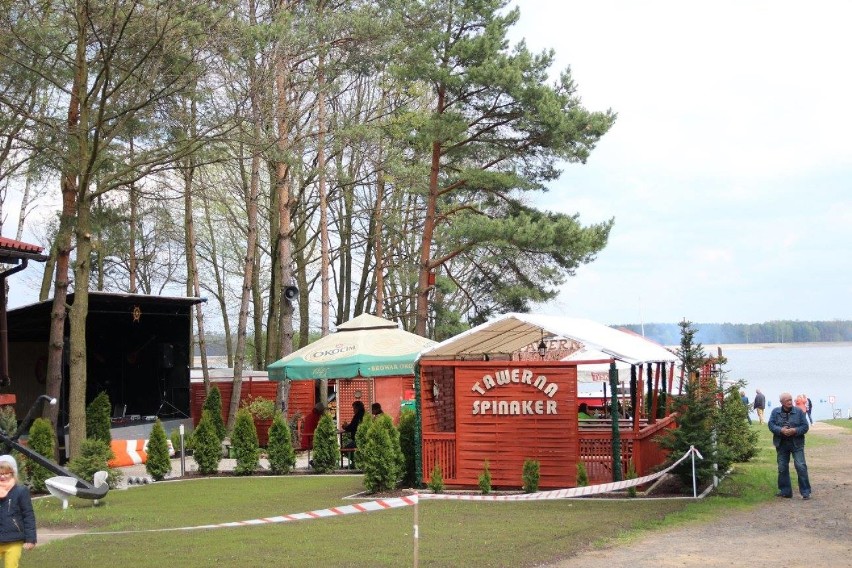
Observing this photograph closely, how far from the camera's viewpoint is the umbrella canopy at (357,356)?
20.0m

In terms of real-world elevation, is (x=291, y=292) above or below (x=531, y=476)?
above

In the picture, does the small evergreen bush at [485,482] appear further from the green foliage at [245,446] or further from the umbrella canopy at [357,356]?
the green foliage at [245,446]

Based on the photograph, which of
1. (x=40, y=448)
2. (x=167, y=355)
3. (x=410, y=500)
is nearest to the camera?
(x=410, y=500)

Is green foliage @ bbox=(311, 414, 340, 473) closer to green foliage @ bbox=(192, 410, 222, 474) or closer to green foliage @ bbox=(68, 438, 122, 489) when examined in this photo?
green foliage @ bbox=(192, 410, 222, 474)

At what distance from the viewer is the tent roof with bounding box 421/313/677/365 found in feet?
Answer: 51.5

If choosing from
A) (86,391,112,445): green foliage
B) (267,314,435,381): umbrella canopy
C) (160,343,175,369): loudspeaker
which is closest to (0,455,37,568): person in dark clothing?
(267,314,435,381): umbrella canopy

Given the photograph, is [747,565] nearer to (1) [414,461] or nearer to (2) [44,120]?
(1) [414,461]

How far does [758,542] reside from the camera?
11.1m

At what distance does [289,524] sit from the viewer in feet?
42.3

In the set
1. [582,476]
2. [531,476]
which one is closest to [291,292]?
[531,476]

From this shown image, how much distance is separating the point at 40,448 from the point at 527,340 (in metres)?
8.47

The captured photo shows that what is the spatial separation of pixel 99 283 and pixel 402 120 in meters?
14.0

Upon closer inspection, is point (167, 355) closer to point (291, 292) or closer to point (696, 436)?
point (291, 292)

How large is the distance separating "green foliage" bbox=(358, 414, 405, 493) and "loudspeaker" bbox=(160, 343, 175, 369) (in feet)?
49.9
